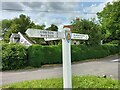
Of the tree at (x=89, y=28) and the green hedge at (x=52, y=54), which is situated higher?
the tree at (x=89, y=28)

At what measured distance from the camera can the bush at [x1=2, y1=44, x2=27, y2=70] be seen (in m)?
15.4

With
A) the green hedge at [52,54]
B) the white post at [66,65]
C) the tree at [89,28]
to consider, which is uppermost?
the tree at [89,28]

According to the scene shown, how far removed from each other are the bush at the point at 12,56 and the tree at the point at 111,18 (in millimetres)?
14776

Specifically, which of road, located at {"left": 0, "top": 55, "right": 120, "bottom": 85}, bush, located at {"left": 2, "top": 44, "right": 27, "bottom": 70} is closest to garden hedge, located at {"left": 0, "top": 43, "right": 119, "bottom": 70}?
bush, located at {"left": 2, "top": 44, "right": 27, "bottom": 70}

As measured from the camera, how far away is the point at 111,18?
2769cm

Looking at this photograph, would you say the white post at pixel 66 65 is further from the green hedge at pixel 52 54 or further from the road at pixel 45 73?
the green hedge at pixel 52 54

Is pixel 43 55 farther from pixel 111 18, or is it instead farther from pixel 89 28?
pixel 111 18

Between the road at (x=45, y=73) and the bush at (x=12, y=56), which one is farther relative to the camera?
the bush at (x=12, y=56)

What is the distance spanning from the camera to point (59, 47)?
1870 cm

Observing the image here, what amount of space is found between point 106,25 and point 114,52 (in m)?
3.95

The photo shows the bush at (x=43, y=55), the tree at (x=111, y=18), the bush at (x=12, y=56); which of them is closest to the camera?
the bush at (x=12, y=56)

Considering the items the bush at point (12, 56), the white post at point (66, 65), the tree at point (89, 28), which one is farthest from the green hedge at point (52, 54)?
the white post at point (66, 65)

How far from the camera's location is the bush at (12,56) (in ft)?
50.6

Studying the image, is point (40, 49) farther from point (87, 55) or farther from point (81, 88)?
point (81, 88)
